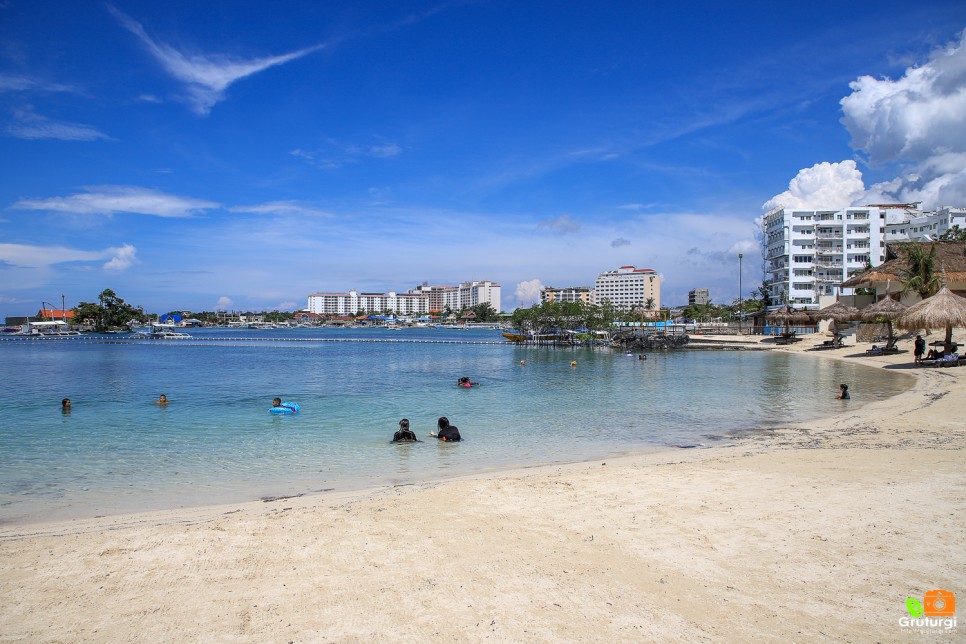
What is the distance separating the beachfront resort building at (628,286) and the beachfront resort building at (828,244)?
356ft

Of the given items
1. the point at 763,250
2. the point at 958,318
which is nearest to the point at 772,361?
the point at 958,318

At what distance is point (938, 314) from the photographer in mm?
23172

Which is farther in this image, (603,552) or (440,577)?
(603,552)

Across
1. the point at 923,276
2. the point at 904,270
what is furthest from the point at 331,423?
the point at 904,270

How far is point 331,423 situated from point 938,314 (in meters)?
25.7

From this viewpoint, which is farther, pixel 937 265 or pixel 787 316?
pixel 787 316

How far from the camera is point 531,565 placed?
546 centimetres

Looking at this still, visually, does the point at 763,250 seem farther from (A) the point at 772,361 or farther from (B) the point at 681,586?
(B) the point at 681,586

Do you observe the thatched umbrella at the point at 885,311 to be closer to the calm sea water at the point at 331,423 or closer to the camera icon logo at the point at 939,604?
the calm sea water at the point at 331,423

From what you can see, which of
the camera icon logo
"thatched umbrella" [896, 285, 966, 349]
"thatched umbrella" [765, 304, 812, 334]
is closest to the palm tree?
"thatched umbrella" [896, 285, 966, 349]

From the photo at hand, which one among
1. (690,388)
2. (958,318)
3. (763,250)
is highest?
(763,250)

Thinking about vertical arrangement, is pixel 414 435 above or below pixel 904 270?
below

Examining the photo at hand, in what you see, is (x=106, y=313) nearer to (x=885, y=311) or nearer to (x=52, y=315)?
(x=52, y=315)

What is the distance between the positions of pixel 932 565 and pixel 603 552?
10.1 feet
